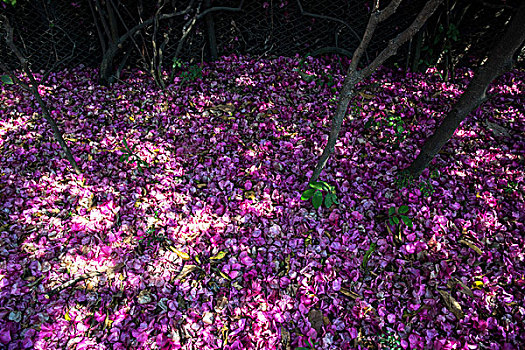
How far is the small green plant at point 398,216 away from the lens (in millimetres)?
2596

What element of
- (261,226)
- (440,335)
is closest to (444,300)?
(440,335)

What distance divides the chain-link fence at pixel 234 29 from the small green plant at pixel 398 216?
9.79ft

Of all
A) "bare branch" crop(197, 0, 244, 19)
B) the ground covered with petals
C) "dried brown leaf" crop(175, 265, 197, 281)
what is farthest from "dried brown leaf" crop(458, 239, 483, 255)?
"bare branch" crop(197, 0, 244, 19)

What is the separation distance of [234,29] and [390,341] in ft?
15.5

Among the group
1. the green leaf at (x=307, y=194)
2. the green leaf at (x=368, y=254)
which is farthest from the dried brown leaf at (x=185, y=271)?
the green leaf at (x=368, y=254)

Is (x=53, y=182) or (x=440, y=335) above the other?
(x=53, y=182)

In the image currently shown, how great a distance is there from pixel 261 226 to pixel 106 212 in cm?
151

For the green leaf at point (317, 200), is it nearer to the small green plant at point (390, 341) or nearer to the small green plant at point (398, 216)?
the small green plant at point (398, 216)

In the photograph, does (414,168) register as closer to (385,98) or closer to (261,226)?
(385,98)

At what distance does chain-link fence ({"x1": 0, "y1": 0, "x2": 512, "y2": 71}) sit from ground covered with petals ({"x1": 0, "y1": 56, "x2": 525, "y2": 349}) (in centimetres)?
78

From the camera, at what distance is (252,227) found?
279 centimetres

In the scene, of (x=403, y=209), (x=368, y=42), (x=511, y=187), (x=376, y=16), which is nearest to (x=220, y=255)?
(x=403, y=209)

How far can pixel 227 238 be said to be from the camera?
8.90ft

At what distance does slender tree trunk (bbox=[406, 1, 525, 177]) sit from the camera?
2.19 metres
